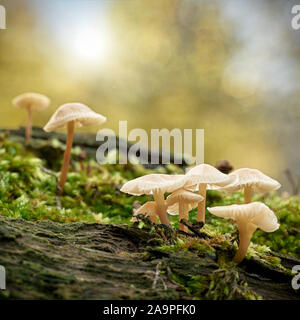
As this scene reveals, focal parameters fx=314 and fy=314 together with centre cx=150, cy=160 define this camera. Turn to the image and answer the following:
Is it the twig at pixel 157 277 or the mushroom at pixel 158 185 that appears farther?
the mushroom at pixel 158 185

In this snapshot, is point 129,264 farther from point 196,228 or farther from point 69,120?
point 69,120

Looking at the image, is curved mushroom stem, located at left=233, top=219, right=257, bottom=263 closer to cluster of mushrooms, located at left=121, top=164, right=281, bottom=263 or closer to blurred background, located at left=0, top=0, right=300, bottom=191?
cluster of mushrooms, located at left=121, top=164, right=281, bottom=263

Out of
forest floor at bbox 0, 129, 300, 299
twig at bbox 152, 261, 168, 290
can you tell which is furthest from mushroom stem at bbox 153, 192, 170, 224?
twig at bbox 152, 261, 168, 290

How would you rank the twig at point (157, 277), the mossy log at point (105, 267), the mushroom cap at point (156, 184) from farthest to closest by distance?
1. the mushroom cap at point (156, 184)
2. the twig at point (157, 277)
3. the mossy log at point (105, 267)

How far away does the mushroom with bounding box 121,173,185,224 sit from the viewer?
163cm

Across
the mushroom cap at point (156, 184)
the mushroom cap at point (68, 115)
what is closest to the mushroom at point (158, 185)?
the mushroom cap at point (156, 184)

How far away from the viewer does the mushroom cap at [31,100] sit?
15.8 feet

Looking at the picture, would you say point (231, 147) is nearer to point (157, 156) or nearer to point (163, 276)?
point (157, 156)

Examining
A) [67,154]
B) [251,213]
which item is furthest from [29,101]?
[251,213]

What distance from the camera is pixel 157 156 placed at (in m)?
5.05

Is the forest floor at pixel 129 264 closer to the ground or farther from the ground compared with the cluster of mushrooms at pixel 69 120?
closer to the ground

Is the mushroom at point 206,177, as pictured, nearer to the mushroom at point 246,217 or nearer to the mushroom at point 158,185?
the mushroom at point 158,185

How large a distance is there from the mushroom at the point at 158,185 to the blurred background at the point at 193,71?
8.08m

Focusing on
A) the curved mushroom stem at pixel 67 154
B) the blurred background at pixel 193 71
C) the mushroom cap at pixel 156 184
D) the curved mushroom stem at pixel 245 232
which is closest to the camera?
the curved mushroom stem at pixel 245 232
